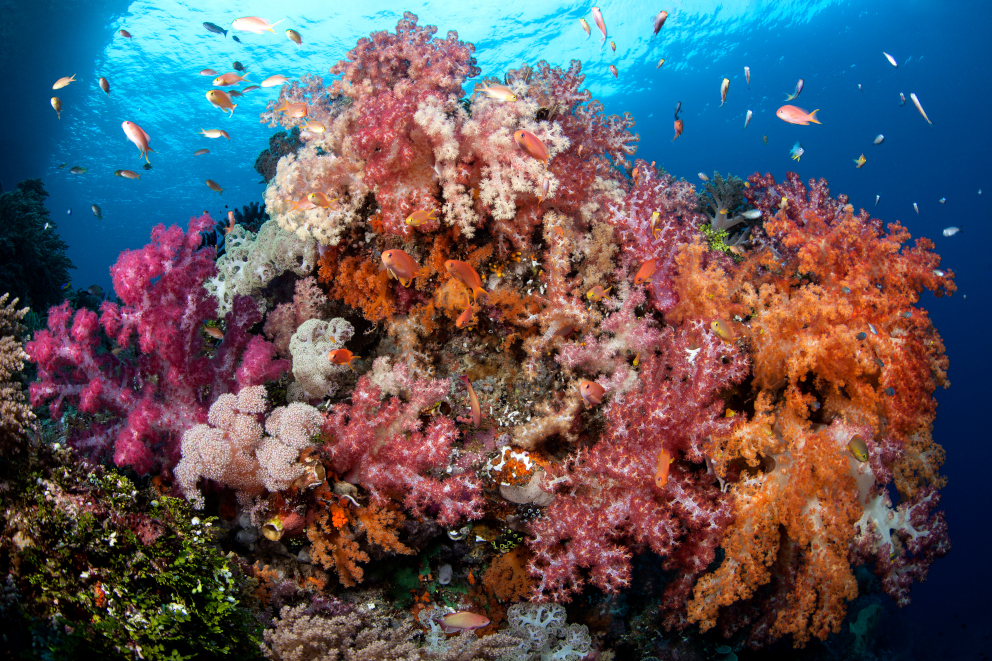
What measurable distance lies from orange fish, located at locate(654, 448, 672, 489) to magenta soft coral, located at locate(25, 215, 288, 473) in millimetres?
3634

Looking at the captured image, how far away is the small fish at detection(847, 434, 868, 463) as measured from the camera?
3490 mm

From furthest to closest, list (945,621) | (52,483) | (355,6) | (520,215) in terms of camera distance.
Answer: (945,621) → (355,6) → (520,215) → (52,483)

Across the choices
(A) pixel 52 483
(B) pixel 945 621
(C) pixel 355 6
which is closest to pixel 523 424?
(A) pixel 52 483

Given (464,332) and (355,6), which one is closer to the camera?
(464,332)

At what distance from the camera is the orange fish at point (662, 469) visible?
3.35 metres

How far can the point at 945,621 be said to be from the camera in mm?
30734

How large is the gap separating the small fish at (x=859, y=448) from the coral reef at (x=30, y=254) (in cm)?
1585

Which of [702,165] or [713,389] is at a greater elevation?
[702,165]

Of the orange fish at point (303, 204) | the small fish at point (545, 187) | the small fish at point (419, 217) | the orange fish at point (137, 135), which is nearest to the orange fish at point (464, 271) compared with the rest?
the small fish at point (419, 217)

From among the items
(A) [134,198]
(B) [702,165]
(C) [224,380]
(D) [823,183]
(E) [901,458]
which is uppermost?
(B) [702,165]

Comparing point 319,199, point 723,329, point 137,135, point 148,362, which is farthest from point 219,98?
point 723,329

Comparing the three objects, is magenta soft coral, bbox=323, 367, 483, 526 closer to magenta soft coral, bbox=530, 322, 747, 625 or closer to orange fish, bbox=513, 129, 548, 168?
magenta soft coral, bbox=530, 322, 747, 625

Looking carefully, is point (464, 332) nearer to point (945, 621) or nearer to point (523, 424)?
point (523, 424)

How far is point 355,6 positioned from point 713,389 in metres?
32.3
